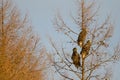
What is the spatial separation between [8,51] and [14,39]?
1040 mm

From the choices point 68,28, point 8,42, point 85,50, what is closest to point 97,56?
point 85,50

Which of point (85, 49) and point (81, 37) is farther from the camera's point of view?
point (81, 37)

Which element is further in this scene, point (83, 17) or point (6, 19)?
point (6, 19)

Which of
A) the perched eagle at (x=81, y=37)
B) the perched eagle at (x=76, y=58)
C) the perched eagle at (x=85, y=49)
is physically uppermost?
the perched eagle at (x=81, y=37)

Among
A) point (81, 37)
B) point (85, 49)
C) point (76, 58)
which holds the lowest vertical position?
point (76, 58)

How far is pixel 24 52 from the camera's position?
395 inches

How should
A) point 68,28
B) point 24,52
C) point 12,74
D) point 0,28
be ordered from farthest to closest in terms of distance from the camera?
point 0,28
point 68,28
point 24,52
point 12,74

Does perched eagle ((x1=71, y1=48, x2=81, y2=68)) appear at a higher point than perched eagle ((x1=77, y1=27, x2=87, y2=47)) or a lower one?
lower

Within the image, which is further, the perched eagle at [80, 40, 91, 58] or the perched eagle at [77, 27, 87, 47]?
the perched eagle at [77, 27, 87, 47]

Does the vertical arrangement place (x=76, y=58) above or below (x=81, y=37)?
below

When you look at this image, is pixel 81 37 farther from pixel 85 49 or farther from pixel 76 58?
pixel 76 58

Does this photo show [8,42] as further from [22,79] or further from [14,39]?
[22,79]

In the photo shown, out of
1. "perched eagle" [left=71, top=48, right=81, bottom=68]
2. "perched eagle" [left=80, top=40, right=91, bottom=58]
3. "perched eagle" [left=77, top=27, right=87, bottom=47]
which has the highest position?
"perched eagle" [left=77, top=27, right=87, bottom=47]

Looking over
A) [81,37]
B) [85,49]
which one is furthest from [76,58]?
[81,37]
